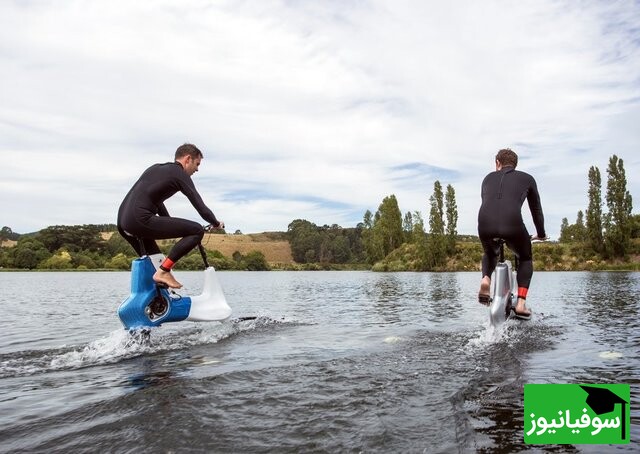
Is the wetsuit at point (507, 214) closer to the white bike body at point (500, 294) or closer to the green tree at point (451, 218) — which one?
the white bike body at point (500, 294)

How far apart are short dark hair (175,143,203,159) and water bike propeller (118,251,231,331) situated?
1.73 m

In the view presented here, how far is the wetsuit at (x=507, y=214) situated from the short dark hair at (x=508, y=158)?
0.45 ft

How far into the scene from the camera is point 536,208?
26.8ft

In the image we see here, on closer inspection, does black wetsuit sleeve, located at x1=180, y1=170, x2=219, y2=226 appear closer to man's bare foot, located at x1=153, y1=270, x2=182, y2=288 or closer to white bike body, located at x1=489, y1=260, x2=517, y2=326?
man's bare foot, located at x1=153, y1=270, x2=182, y2=288

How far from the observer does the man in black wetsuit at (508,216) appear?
7.69m

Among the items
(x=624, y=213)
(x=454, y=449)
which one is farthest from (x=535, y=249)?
(x=454, y=449)

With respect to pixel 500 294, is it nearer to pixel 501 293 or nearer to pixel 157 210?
pixel 501 293

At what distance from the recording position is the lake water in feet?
11.1

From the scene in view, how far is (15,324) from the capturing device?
36.7 ft

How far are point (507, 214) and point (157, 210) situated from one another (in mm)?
5524

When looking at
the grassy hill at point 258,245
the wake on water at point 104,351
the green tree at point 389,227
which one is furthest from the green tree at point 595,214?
the wake on water at point 104,351

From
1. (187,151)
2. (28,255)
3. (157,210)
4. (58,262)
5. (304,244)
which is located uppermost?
(304,244)

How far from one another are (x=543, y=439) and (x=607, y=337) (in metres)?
5.50

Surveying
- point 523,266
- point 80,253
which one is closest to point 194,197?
point 523,266
